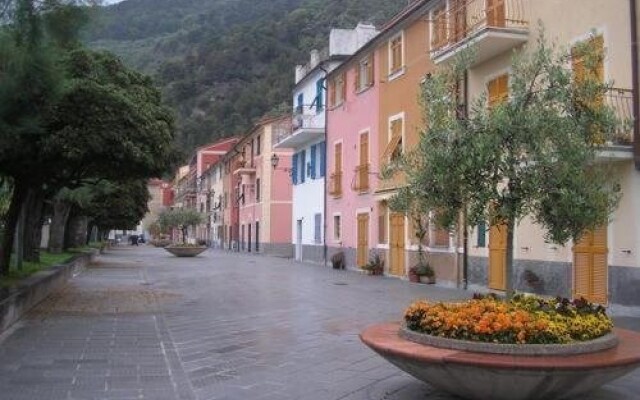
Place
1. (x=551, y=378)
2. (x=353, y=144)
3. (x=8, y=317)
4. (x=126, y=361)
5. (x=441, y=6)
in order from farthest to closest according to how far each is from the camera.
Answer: (x=353, y=144) → (x=441, y=6) → (x=8, y=317) → (x=126, y=361) → (x=551, y=378)

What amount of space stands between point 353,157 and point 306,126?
5429 millimetres

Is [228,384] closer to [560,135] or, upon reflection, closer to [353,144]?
[560,135]

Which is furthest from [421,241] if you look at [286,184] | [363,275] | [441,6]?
[286,184]

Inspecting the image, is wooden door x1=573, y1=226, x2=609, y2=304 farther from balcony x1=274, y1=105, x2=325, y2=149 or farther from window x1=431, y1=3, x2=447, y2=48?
balcony x1=274, y1=105, x2=325, y2=149

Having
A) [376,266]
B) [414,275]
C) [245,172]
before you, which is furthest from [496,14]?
[245,172]

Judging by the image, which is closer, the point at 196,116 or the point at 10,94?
the point at 10,94

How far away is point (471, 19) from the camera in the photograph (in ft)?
62.6

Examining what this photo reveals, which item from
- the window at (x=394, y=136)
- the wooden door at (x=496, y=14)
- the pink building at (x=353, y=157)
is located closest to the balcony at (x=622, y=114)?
the wooden door at (x=496, y=14)

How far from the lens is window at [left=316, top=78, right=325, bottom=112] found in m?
34.3

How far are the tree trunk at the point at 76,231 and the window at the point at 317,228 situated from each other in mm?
12577

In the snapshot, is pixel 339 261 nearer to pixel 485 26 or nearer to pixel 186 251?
pixel 485 26

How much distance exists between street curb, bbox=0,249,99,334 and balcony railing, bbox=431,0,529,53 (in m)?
10.7

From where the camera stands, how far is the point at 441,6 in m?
21.4

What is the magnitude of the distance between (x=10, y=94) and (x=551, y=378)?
8.45m
